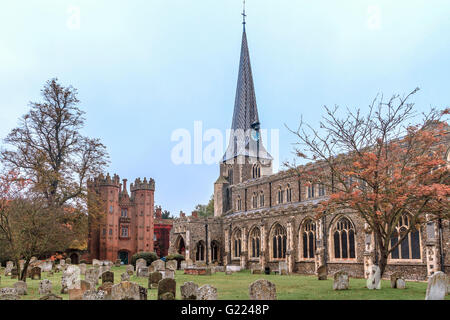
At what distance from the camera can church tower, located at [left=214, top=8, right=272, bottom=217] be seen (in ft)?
174

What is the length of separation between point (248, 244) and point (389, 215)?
2271cm

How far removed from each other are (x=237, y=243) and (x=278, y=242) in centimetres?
719

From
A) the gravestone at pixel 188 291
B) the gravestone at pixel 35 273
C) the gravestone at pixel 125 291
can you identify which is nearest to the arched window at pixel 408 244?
the gravestone at pixel 188 291

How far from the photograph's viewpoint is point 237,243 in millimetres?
41031

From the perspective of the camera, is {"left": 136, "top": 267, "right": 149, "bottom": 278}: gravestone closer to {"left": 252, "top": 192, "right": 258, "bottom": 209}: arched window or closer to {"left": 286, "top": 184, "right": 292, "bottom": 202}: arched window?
{"left": 286, "top": 184, "right": 292, "bottom": 202}: arched window

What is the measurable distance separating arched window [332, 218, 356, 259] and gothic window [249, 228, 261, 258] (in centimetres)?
962

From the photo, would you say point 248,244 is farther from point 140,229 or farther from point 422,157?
point 422,157

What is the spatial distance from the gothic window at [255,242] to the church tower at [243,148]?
1276cm

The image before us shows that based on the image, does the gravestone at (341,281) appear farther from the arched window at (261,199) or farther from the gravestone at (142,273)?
the arched window at (261,199)

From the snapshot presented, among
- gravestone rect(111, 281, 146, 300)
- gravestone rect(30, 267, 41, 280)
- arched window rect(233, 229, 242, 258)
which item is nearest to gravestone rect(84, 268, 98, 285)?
gravestone rect(111, 281, 146, 300)

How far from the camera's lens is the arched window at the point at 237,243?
40.6 m

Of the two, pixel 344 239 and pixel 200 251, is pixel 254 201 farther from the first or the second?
pixel 344 239

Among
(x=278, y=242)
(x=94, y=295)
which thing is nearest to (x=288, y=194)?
(x=278, y=242)

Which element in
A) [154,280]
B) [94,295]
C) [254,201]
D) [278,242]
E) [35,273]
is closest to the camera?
[94,295]
